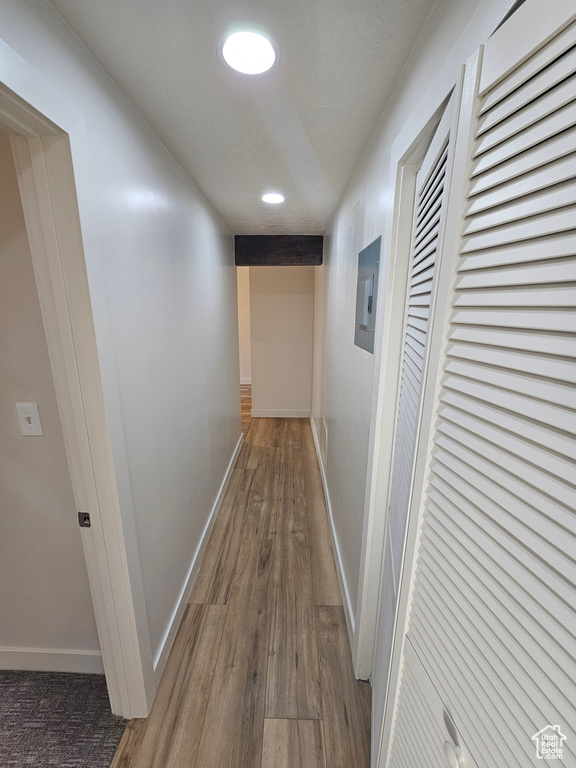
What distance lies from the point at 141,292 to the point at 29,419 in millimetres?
601

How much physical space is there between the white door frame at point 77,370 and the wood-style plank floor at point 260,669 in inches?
7.5

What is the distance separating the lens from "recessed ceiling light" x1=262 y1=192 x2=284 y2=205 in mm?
1924

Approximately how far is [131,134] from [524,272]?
132 centimetres

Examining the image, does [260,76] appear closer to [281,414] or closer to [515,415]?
[515,415]

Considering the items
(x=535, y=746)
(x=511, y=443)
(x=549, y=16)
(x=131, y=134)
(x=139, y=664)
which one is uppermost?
(x=131, y=134)

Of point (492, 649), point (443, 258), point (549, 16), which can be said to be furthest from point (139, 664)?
point (549, 16)

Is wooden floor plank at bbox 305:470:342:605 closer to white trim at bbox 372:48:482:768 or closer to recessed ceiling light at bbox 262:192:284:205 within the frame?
white trim at bbox 372:48:482:768

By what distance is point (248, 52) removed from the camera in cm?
83

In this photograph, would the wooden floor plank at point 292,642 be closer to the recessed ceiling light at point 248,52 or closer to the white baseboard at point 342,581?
the white baseboard at point 342,581

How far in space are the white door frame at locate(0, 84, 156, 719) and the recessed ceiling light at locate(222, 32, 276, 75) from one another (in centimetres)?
48

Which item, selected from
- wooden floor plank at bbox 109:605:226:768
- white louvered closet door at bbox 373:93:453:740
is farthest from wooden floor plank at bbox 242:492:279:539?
white louvered closet door at bbox 373:93:453:740

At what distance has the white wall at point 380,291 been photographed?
24.6 inches

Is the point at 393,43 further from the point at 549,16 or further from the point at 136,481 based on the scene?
the point at 136,481

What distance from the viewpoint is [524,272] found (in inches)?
15.3
